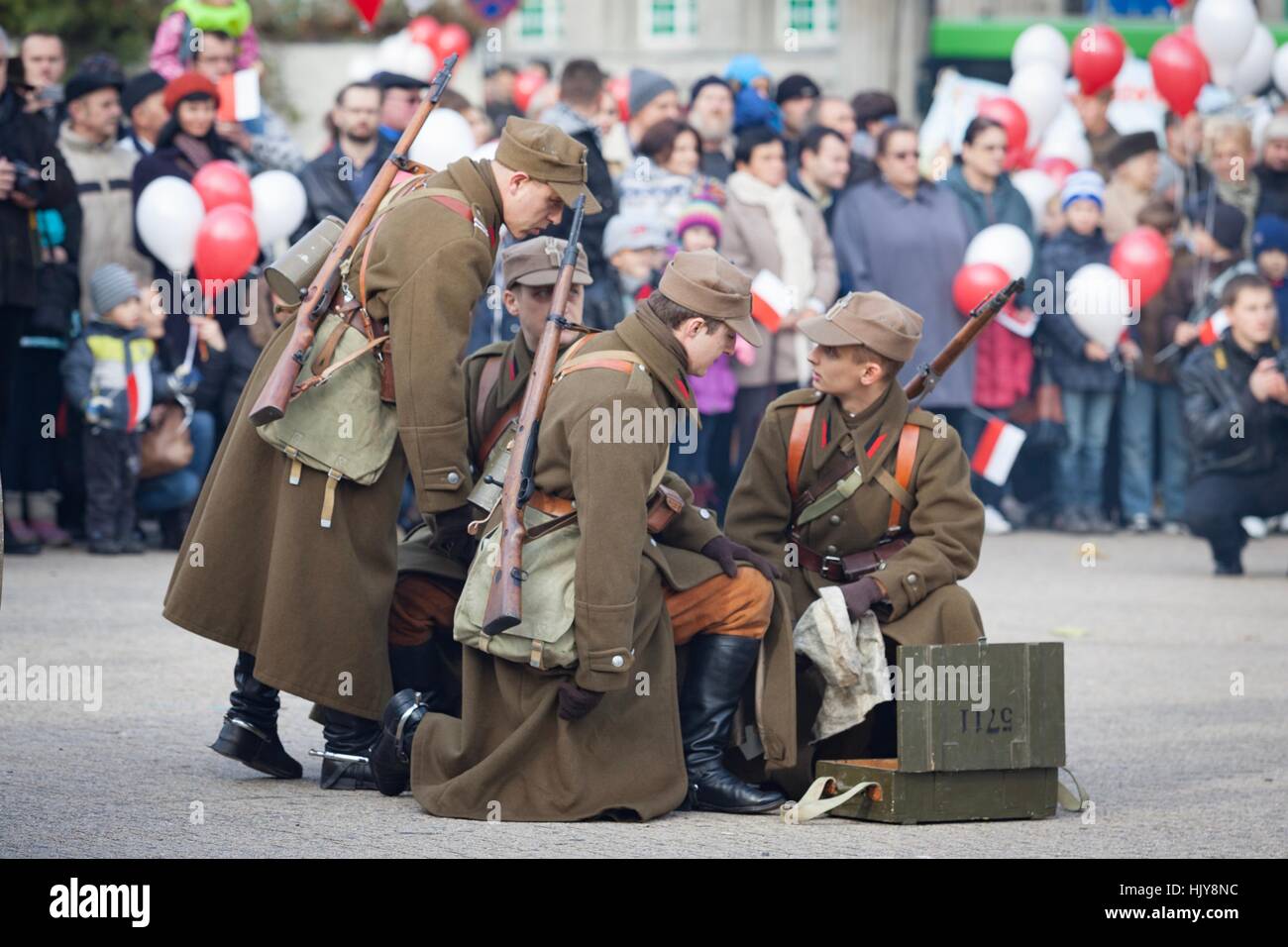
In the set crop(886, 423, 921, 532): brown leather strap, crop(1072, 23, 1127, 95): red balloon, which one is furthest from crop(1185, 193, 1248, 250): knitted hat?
crop(886, 423, 921, 532): brown leather strap

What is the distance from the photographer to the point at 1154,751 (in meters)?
7.58

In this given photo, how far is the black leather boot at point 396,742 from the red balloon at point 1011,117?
31.3ft

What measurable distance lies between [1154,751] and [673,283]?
8.35ft

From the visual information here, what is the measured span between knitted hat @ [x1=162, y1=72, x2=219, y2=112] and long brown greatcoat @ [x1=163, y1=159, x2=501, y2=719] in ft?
18.7

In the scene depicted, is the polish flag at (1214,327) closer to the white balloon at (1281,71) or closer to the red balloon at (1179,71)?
the red balloon at (1179,71)

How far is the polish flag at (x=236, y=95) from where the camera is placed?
12.8 metres

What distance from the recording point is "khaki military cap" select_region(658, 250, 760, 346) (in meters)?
6.26

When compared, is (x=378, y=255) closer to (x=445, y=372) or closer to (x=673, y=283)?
(x=445, y=372)

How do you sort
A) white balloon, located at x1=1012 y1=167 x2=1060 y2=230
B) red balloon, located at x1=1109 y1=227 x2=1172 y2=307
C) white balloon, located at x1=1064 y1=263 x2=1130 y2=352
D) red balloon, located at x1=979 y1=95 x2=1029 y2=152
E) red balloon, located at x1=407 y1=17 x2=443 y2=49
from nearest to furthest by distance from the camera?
white balloon, located at x1=1064 y1=263 x2=1130 y2=352
red balloon, located at x1=1109 y1=227 x2=1172 y2=307
white balloon, located at x1=1012 y1=167 x2=1060 y2=230
red balloon, located at x1=979 y1=95 x2=1029 y2=152
red balloon, located at x1=407 y1=17 x2=443 y2=49

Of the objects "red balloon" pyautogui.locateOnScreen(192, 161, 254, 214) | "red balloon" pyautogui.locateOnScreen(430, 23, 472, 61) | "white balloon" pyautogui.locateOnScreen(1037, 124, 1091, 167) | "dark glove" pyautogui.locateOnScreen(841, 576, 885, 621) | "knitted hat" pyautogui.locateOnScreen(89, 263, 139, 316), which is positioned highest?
"red balloon" pyautogui.locateOnScreen(430, 23, 472, 61)

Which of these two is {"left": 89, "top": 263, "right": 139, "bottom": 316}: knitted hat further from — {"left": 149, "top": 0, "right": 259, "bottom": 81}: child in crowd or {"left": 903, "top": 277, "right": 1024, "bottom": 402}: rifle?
{"left": 903, "top": 277, "right": 1024, "bottom": 402}: rifle

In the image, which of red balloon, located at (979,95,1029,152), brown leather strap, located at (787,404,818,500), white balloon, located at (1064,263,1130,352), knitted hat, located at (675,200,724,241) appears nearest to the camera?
brown leather strap, located at (787,404,818,500)

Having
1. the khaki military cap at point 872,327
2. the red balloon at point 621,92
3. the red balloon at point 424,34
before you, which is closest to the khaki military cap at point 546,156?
the khaki military cap at point 872,327
